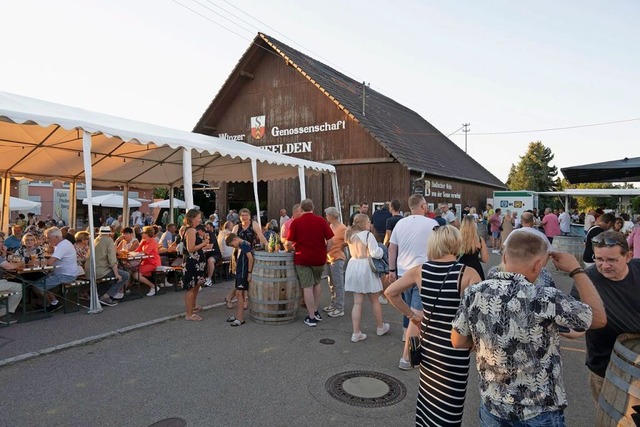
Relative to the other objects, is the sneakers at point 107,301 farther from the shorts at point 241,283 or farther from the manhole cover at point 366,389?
the manhole cover at point 366,389

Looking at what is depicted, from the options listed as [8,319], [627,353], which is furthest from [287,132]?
[627,353]

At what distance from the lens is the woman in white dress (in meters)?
5.38

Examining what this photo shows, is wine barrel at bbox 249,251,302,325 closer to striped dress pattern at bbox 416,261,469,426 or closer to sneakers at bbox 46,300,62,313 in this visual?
sneakers at bbox 46,300,62,313

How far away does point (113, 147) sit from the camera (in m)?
10.5

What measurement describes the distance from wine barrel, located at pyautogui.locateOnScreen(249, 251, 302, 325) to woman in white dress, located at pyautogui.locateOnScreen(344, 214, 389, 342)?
104cm

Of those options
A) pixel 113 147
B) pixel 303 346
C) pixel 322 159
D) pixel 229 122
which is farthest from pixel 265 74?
pixel 303 346

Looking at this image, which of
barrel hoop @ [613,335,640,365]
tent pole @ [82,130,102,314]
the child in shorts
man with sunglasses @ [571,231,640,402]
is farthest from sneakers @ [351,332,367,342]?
tent pole @ [82,130,102,314]

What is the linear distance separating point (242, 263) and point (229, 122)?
53.1ft

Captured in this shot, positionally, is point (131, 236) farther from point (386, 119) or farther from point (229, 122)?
point (386, 119)

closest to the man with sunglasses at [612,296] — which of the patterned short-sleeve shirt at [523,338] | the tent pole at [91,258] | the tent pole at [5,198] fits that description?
the patterned short-sleeve shirt at [523,338]

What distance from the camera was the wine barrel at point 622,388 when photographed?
205 centimetres

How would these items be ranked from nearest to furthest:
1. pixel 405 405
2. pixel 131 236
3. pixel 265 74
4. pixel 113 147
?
1. pixel 405 405
2. pixel 131 236
3. pixel 113 147
4. pixel 265 74

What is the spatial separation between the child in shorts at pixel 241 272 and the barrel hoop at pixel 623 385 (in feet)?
15.8

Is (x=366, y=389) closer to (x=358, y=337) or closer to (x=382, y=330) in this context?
(x=358, y=337)
